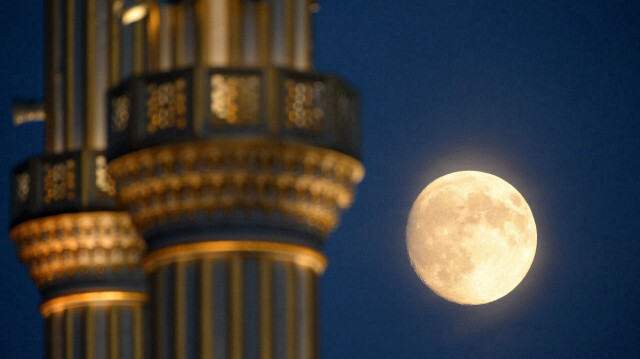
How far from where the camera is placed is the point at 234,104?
16.8 meters

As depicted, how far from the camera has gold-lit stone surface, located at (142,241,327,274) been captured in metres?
17.0

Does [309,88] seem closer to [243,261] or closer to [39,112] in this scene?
[243,261]

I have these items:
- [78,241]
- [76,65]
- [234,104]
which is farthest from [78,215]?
[234,104]

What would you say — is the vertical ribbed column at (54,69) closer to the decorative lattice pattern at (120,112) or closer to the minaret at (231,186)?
the decorative lattice pattern at (120,112)

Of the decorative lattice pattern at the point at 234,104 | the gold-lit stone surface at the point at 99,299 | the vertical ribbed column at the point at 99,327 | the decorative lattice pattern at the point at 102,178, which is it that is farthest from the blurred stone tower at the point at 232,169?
the vertical ribbed column at the point at 99,327

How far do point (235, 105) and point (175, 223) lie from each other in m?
1.20

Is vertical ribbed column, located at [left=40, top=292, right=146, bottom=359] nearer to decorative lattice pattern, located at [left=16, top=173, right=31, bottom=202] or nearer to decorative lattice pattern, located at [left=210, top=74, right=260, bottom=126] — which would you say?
decorative lattice pattern, located at [left=16, top=173, right=31, bottom=202]

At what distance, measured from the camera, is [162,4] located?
706 inches

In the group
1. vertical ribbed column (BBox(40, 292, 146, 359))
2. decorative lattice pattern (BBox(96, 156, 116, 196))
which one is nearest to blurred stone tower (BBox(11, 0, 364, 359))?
decorative lattice pattern (BBox(96, 156, 116, 196))

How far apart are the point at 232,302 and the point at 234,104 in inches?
67.1

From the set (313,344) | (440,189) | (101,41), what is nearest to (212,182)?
(313,344)

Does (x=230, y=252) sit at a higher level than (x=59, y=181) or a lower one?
lower

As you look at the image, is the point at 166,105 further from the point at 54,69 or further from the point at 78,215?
the point at 54,69

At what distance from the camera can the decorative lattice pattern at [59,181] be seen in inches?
820
